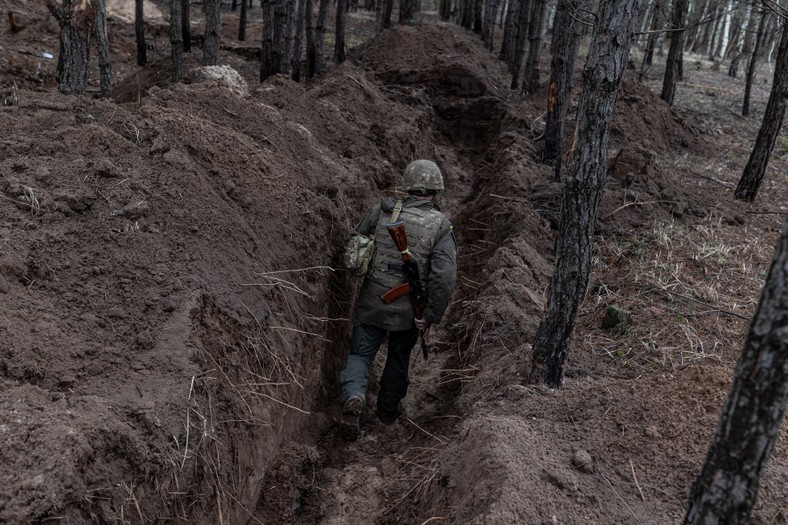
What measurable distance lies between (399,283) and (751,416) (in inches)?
145

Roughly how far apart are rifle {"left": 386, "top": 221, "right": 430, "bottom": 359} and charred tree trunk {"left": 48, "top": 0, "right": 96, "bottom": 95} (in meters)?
3.81

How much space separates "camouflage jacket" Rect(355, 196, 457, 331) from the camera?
545cm

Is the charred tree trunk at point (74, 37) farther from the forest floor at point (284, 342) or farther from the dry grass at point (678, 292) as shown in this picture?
the dry grass at point (678, 292)

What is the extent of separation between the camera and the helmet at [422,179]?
5.68 metres

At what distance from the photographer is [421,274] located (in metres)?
5.57

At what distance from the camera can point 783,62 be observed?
344 inches

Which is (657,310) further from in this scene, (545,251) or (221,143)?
(221,143)

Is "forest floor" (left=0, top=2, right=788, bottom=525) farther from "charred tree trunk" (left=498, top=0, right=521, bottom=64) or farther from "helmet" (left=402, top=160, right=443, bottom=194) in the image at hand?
"charred tree trunk" (left=498, top=0, right=521, bottom=64)

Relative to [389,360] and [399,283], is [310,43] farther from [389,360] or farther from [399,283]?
[389,360]

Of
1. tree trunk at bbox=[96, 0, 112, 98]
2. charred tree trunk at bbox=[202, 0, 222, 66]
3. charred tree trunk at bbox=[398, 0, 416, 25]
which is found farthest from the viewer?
charred tree trunk at bbox=[398, 0, 416, 25]

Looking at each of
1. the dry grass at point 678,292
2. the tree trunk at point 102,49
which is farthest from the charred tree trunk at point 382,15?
the dry grass at point 678,292

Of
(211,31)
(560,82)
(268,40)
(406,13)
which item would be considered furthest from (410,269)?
(406,13)

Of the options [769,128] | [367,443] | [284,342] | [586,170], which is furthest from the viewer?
[769,128]

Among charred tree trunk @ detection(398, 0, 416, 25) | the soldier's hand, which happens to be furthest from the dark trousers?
charred tree trunk @ detection(398, 0, 416, 25)
